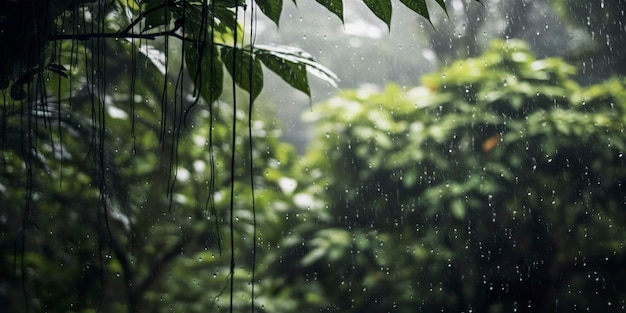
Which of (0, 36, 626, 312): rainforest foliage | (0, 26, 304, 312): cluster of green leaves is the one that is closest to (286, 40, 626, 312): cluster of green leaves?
(0, 36, 626, 312): rainforest foliage

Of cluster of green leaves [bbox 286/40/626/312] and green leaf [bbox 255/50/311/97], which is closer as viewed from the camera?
green leaf [bbox 255/50/311/97]

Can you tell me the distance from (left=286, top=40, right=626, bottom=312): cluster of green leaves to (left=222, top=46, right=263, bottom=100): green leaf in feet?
3.94

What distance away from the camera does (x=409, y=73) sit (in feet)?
5.72

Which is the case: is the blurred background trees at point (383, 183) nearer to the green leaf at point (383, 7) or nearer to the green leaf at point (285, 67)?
the green leaf at point (285, 67)

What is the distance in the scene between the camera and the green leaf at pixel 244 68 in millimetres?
517

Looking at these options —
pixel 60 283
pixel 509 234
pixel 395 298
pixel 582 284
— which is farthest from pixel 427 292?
pixel 60 283

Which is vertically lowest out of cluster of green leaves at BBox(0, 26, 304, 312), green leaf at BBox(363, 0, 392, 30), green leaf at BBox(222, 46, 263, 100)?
green leaf at BBox(363, 0, 392, 30)

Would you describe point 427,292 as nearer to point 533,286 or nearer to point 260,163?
point 533,286

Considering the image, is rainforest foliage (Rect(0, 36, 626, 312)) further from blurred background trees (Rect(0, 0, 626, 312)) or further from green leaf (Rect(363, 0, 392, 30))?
green leaf (Rect(363, 0, 392, 30))

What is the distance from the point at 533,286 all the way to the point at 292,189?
0.56 meters

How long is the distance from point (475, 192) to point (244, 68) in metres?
1.23

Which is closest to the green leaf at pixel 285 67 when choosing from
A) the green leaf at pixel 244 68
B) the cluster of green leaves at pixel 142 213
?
the green leaf at pixel 244 68

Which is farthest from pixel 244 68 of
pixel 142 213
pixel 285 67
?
pixel 142 213

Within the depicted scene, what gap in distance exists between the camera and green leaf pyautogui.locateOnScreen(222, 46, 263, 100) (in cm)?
52
